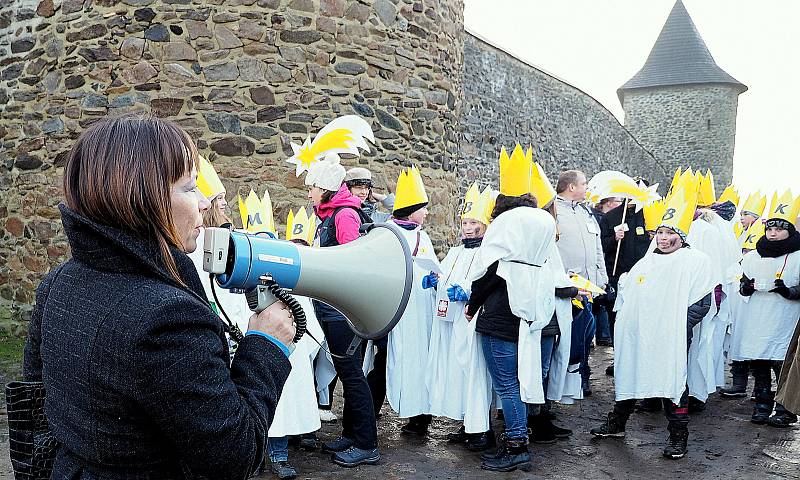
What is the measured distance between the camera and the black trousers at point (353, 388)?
4.42m

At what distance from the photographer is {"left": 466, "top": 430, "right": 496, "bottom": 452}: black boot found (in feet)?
16.2

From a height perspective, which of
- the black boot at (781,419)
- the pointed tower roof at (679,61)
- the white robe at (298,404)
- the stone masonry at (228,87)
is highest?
the pointed tower roof at (679,61)

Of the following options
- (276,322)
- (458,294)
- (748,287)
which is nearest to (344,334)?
(458,294)

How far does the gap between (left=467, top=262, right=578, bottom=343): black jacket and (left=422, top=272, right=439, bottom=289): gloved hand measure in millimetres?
664

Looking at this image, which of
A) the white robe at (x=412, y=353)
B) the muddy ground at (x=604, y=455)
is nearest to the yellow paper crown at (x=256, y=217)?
the white robe at (x=412, y=353)

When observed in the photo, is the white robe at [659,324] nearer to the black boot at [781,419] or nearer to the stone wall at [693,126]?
the black boot at [781,419]

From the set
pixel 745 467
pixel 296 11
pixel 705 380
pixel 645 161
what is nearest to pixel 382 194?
pixel 296 11

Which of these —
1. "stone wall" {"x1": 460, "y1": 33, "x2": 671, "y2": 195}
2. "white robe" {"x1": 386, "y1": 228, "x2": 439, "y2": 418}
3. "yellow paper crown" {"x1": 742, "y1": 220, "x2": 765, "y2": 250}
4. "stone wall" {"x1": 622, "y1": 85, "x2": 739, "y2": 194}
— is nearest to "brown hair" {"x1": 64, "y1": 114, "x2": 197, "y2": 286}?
"white robe" {"x1": 386, "y1": 228, "x2": 439, "y2": 418}

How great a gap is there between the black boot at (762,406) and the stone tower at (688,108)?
31.6 metres

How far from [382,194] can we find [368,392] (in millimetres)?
3514

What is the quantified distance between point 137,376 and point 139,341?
0.07m

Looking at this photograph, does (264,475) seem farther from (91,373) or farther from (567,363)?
(91,373)

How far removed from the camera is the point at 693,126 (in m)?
35.3

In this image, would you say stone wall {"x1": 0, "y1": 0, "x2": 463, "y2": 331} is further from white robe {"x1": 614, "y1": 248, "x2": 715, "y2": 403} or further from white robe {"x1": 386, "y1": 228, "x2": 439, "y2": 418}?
white robe {"x1": 614, "y1": 248, "x2": 715, "y2": 403}
